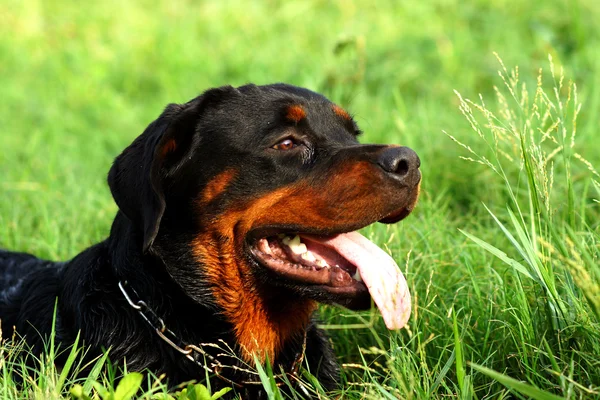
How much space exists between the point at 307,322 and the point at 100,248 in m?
0.89

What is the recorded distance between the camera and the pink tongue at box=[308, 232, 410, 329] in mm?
2973

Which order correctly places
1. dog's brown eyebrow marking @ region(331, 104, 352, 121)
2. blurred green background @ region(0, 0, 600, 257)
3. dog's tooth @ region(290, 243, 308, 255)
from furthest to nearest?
blurred green background @ region(0, 0, 600, 257) < dog's brown eyebrow marking @ region(331, 104, 352, 121) < dog's tooth @ region(290, 243, 308, 255)

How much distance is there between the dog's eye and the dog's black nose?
1.36ft

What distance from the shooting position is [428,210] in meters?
4.50

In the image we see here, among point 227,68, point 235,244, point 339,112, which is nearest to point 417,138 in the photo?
point 339,112

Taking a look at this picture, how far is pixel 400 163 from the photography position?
116 inches

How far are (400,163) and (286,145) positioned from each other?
49cm

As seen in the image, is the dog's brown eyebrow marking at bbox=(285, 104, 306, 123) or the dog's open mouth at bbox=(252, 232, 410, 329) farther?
the dog's brown eyebrow marking at bbox=(285, 104, 306, 123)

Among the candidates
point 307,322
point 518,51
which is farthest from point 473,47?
point 307,322

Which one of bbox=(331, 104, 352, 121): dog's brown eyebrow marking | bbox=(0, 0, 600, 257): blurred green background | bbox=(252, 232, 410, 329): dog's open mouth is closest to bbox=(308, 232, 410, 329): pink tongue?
bbox=(252, 232, 410, 329): dog's open mouth

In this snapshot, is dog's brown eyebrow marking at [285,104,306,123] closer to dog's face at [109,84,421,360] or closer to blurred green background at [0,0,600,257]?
dog's face at [109,84,421,360]

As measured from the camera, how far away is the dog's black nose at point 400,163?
291cm

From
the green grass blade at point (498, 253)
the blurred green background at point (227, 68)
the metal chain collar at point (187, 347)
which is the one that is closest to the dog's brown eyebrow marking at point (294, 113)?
the green grass blade at point (498, 253)

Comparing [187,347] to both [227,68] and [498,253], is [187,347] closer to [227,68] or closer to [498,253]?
[498,253]
